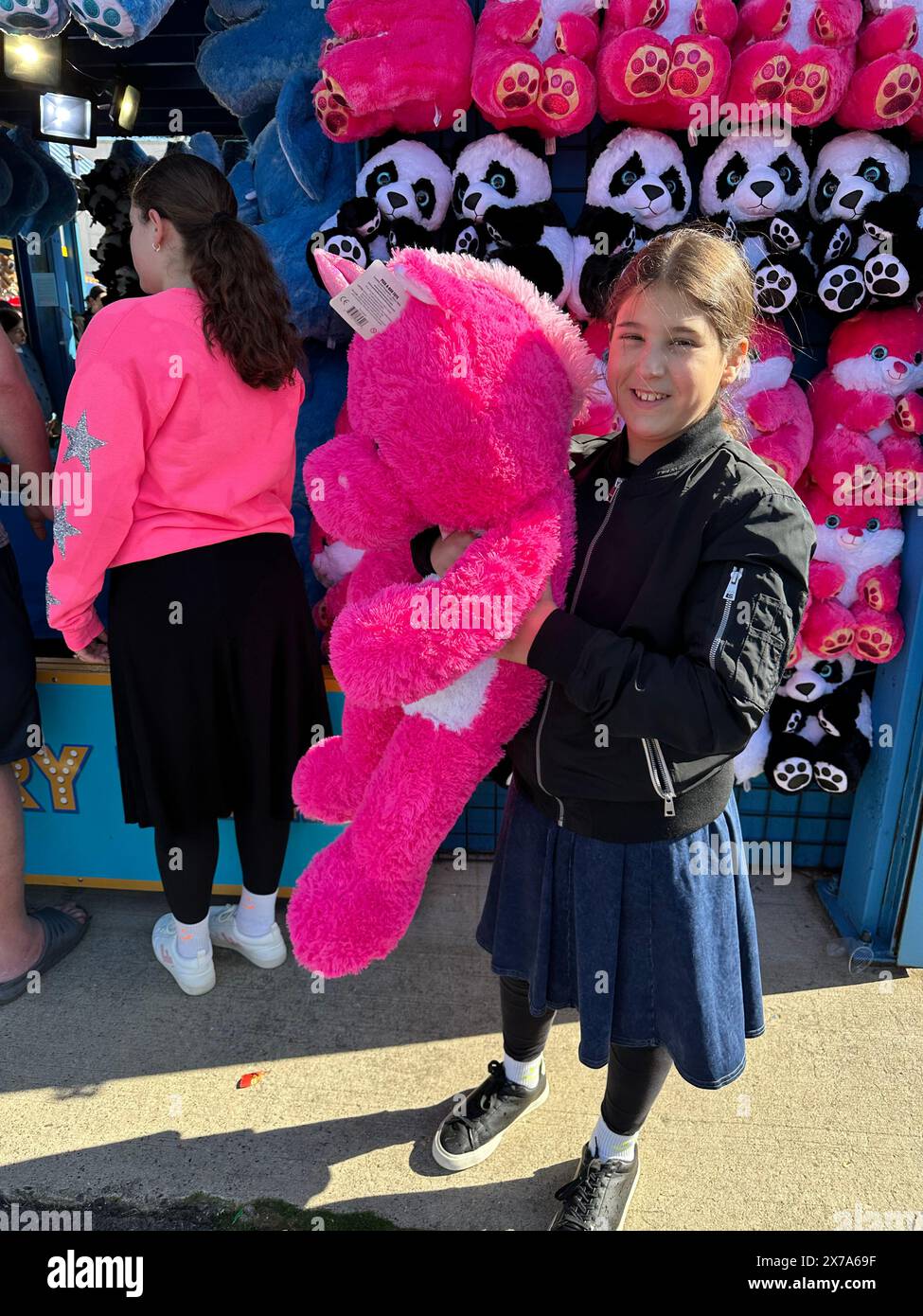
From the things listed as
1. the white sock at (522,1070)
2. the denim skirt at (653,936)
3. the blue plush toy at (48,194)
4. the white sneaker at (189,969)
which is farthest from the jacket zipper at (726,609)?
the blue plush toy at (48,194)

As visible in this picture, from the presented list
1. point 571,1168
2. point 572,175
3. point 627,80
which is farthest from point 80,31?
point 571,1168

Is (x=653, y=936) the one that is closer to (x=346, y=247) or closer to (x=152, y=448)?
(x=152, y=448)

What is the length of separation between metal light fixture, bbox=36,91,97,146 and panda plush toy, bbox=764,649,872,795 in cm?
364

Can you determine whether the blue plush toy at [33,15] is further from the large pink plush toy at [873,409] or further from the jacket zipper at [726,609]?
the jacket zipper at [726,609]

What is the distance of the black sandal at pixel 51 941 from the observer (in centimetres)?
258

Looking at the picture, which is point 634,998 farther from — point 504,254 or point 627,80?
point 627,80

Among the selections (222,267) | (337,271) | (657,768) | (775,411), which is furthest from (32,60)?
(657,768)

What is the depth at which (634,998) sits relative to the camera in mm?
1651

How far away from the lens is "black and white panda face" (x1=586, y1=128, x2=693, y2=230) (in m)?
2.33

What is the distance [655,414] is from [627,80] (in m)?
1.42

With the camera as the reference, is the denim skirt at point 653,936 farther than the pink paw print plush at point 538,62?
No

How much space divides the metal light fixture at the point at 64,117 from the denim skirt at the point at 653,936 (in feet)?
11.9

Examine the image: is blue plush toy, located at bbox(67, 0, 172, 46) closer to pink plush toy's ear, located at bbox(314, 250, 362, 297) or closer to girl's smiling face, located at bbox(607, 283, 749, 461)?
pink plush toy's ear, located at bbox(314, 250, 362, 297)

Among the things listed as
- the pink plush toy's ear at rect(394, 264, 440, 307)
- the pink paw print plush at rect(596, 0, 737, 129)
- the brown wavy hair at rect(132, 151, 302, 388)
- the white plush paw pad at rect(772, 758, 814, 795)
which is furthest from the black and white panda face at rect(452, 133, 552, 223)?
the white plush paw pad at rect(772, 758, 814, 795)
